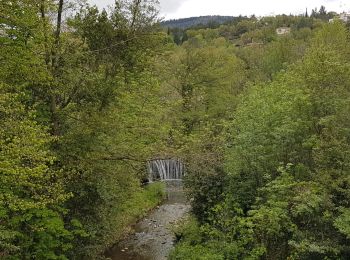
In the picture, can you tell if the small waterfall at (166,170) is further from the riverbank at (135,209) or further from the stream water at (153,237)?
the stream water at (153,237)

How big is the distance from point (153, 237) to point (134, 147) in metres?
8.45

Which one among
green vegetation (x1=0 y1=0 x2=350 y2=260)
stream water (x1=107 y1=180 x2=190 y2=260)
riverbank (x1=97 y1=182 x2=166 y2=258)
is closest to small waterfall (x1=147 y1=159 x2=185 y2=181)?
riverbank (x1=97 y1=182 x2=166 y2=258)

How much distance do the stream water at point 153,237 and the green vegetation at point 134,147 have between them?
4.12 ft

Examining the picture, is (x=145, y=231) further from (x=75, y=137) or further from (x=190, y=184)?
(x=75, y=137)

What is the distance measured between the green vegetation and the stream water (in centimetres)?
125

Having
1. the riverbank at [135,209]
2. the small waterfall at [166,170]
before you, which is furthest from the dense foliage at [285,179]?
the small waterfall at [166,170]

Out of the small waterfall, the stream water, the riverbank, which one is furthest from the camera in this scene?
the small waterfall

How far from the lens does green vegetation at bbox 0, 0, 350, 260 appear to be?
39.7 ft

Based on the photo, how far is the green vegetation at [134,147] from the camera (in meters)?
12.1

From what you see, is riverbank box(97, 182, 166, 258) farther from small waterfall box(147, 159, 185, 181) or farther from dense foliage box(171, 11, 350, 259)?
small waterfall box(147, 159, 185, 181)

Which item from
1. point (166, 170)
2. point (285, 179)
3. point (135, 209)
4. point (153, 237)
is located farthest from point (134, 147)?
point (166, 170)

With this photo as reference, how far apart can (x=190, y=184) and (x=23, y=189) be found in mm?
7786

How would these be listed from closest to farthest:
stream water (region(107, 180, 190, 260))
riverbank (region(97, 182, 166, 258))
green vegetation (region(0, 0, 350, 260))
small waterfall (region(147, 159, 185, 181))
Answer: green vegetation (region(0, 0, 350, 260)) < riverbank (region(97, 182, 166, 258)) < stream water (region(107, 180, 190, 260)) < small waterfall (region(147, 159, 185, 181))

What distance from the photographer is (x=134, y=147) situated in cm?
1652
